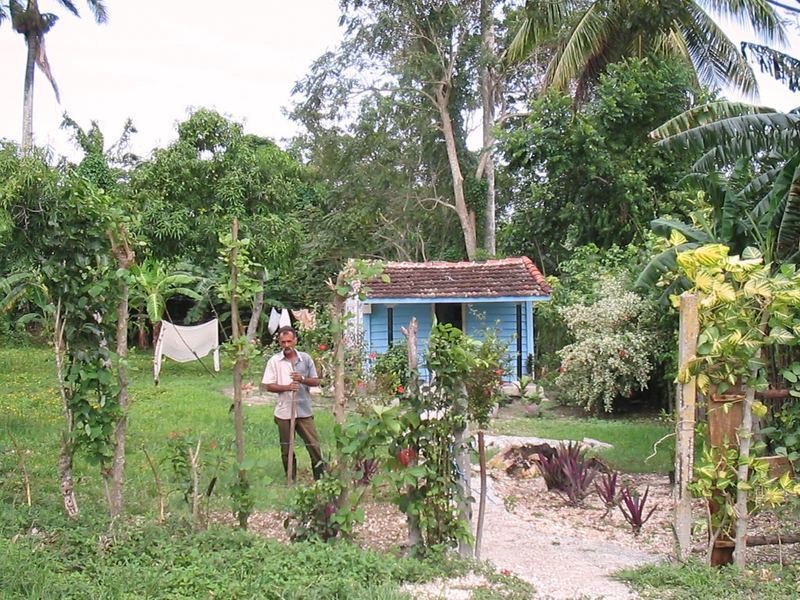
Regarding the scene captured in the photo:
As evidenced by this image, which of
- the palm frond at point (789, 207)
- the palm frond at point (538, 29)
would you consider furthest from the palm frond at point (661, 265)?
the palm frond at point (538, 29)

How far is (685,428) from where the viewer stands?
497 cm

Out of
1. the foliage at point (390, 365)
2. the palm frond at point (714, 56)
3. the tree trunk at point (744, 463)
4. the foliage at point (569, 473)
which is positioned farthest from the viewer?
the palm frond at point (714, 56)

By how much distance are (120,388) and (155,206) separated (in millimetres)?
13095

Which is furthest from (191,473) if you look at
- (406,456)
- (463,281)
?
(463,281)

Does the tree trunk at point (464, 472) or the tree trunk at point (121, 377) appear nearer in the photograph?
the tree trunk at point (464, 472)

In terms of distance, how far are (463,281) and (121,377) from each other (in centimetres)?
1201

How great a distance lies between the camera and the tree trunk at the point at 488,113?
23391 mm

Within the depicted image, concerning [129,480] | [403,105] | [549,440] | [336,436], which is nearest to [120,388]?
[336,436]

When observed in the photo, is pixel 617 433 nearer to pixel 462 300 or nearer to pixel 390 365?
pixel 390 365

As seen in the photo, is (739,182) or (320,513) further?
(739,182)

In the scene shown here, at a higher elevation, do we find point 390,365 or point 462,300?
point 462,300

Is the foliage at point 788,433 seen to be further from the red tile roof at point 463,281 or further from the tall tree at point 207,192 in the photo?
the tall tree at point 207,192

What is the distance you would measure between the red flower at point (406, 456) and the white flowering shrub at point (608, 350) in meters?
9.04

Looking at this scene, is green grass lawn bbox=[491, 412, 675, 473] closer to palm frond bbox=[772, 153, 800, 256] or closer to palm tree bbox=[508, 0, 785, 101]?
palm frond bbox=[772, 153, 800, 256]
